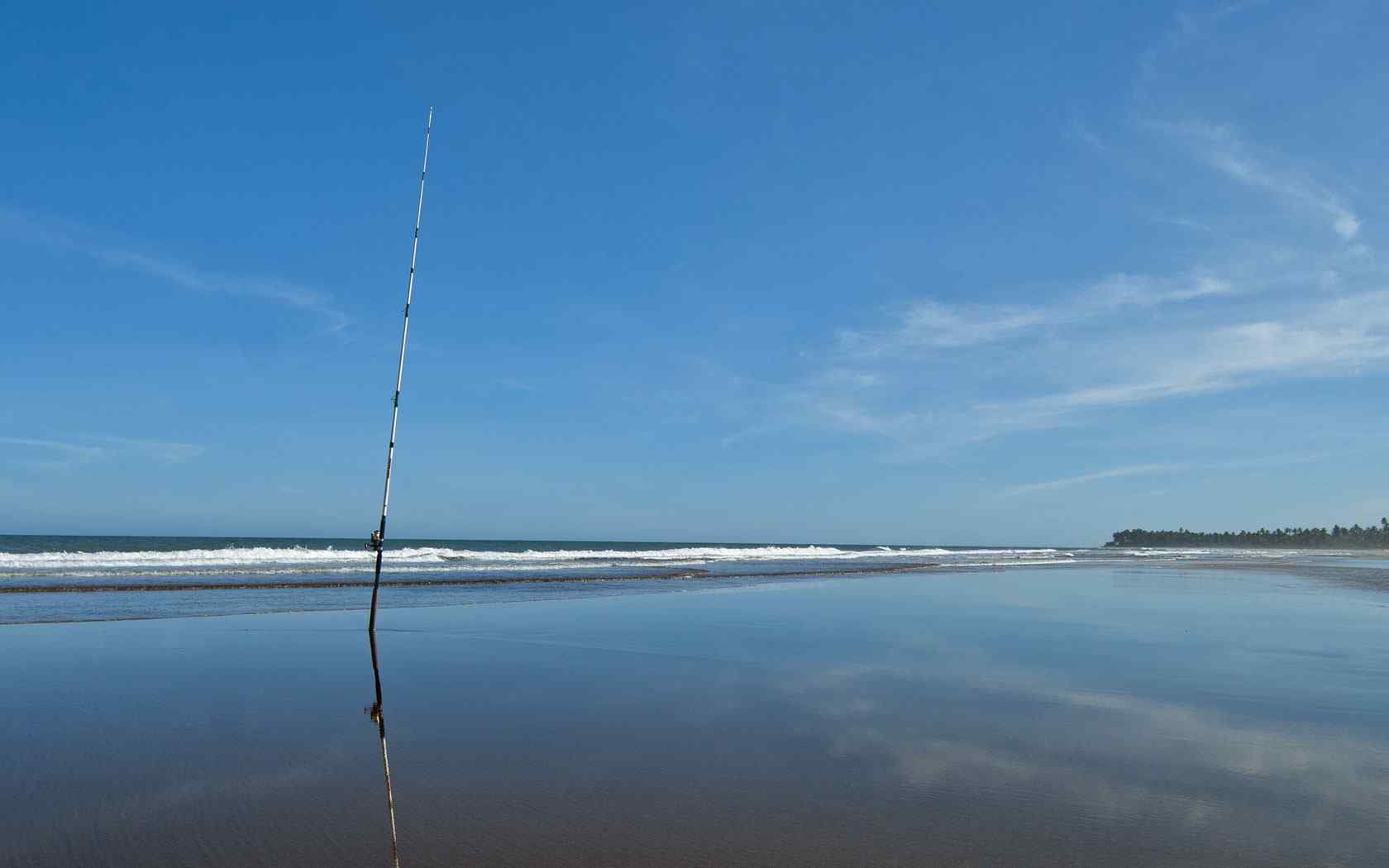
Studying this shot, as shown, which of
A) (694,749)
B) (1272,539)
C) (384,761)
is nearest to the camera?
(384,761)

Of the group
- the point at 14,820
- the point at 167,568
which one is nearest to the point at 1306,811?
the point at 14,820

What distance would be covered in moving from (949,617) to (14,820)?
40.7 feet

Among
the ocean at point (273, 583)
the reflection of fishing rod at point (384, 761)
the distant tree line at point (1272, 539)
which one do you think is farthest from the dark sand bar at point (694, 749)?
the distant tree line at point (1272, 539)

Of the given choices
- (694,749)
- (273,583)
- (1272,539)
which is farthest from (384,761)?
(1272,539)

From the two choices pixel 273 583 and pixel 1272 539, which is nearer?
pixel 273 583

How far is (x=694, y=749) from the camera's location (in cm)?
535

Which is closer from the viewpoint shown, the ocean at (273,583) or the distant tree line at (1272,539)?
the ocean at (273,583)

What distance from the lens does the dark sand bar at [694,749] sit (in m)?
3.72

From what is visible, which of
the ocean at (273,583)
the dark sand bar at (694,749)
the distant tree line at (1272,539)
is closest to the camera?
the dark sand bar at (694,749)

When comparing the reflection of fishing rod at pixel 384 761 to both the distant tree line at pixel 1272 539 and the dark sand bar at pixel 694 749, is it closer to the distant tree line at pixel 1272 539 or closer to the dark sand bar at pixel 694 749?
the dark sand bar at pixel 694 749

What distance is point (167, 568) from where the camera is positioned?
84.1 feet

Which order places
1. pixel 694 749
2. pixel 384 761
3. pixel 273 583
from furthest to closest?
1. pixel 273 583
2. pixel 694 749
3. pixel 384 761

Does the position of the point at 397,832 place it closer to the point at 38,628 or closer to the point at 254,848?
the point at 254,848

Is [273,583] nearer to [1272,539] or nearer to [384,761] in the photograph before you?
[384,761]
